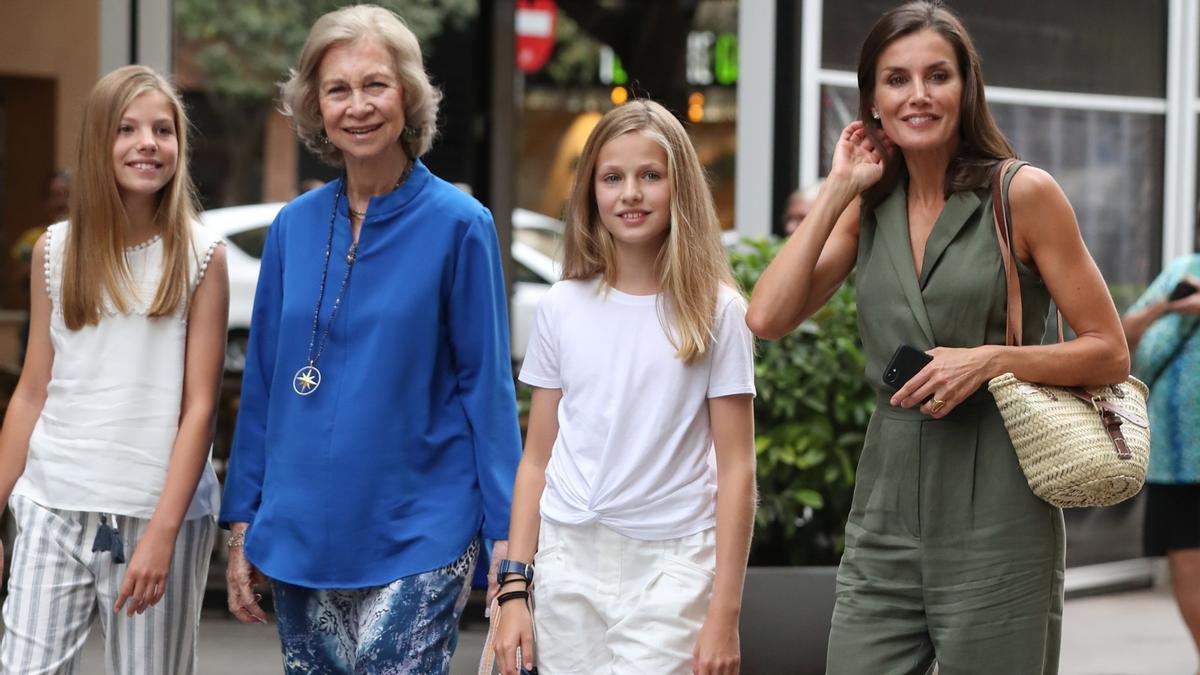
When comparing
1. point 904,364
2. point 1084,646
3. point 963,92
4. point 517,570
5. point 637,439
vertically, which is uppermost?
point 963,92

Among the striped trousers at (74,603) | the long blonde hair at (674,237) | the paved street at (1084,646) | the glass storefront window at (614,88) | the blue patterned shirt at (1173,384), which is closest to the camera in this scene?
the long blonde hair at (674,237)

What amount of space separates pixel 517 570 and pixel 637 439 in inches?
13.8

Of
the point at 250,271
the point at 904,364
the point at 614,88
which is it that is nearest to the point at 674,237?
the point at 904,364

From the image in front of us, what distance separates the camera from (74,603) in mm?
3307

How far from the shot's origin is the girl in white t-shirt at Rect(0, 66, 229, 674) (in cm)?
329

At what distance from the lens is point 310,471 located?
3092mm

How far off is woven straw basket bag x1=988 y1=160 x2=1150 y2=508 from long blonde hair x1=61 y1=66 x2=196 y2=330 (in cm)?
179

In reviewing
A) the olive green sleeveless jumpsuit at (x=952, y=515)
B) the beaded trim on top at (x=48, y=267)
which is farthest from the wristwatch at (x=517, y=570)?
the beaded trim on top at (x=48, y=267)

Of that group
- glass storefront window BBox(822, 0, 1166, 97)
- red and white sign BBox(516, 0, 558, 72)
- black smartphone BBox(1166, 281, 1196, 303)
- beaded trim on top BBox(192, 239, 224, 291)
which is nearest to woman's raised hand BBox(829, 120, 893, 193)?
beaded trim on top BBox(192, 239, 224, 291)

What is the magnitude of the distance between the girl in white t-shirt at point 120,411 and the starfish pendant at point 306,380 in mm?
372

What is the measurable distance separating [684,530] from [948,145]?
3.00ft

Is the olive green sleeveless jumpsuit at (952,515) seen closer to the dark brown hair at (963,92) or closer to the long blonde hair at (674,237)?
the dark brown hair at (963,92)

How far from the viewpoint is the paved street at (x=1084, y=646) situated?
625 centimetres

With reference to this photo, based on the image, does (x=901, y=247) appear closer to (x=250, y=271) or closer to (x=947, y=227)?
(x=947, y=227)
